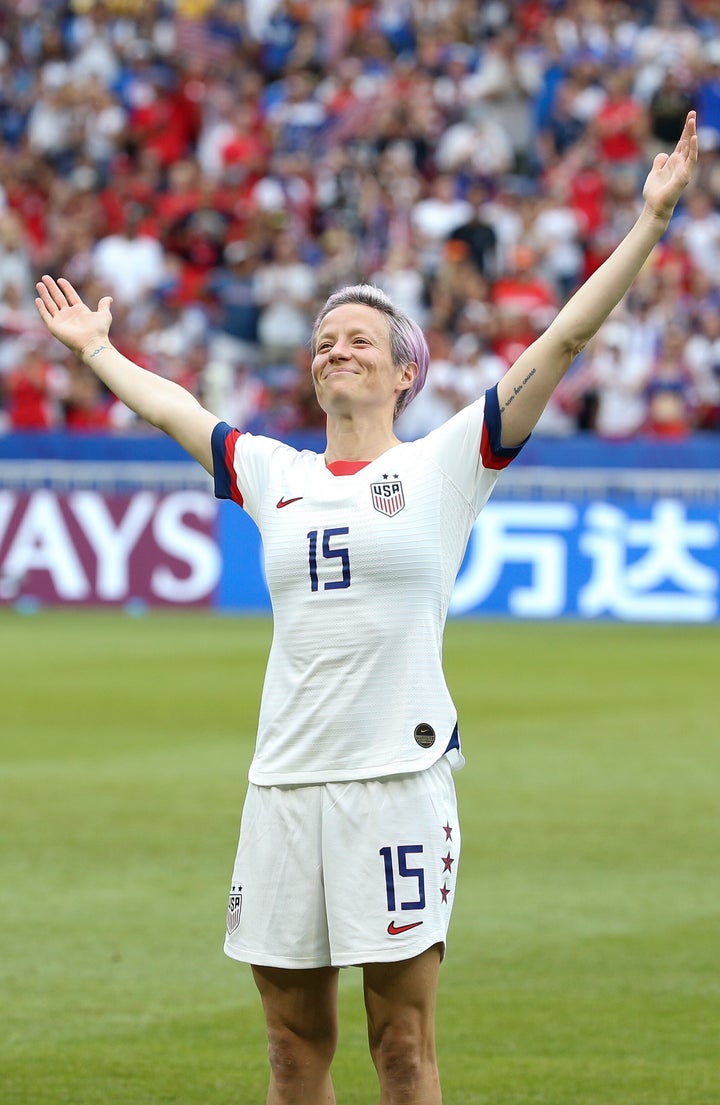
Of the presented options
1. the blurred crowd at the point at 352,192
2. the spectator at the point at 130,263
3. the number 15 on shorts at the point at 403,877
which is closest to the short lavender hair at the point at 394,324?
the number 15 on shorts at the point at 403,877

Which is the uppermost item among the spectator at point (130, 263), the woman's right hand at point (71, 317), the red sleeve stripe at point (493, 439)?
the spectator at point (130, 263)

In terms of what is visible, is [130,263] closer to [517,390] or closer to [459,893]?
[459,893]

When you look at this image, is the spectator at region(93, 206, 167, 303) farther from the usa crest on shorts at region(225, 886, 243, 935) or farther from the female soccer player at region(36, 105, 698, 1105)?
the usa crest on shorts at region(225, 886, 243, 935)

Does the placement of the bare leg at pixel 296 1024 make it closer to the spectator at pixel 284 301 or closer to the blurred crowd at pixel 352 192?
the blurred crowd at pixel 352 192

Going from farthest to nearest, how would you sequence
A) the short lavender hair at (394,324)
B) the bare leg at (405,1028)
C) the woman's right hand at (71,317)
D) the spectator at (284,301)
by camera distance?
the spectator at (284,301) → the woman's right hand at (71,317) → the short lavender hair at (394,324) → the bare leg at (405,1028)

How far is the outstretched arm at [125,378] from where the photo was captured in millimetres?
4707

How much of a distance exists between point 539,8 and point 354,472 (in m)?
23.5

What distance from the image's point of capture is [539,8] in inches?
1045

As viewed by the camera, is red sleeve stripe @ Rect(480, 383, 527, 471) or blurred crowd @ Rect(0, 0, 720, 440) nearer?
red sleeve stripe @ Rect(480, 383, 527, 471)

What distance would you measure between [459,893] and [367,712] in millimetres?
4604

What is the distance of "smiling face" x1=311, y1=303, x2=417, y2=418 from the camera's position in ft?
14.4

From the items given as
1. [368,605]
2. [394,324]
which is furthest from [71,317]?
[368,605]

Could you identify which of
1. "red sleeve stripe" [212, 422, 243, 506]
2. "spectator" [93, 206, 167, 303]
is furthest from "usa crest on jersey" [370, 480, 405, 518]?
"spectator" [93, 206, 167, 303]

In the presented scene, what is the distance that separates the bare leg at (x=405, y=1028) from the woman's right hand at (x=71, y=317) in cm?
181
